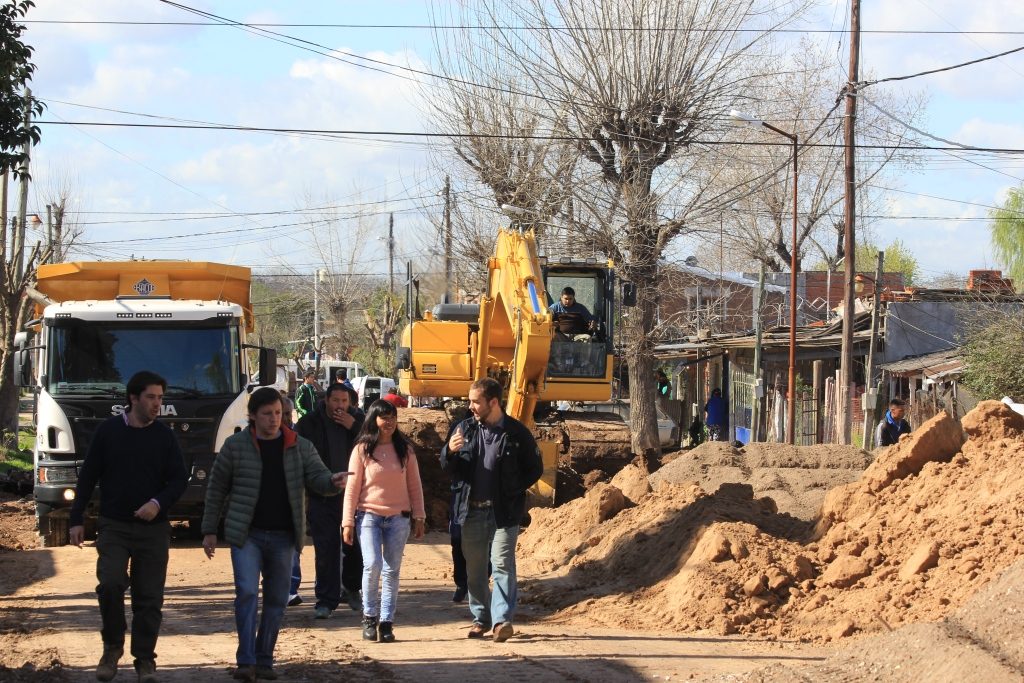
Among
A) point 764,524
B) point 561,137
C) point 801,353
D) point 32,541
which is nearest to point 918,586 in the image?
point 764,524

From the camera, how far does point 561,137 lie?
26.7 metres

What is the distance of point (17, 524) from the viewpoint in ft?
56.4

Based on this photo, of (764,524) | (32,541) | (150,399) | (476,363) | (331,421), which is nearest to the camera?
(150,399)

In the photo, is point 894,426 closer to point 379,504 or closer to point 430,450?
point 430,450

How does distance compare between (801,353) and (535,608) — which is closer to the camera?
(535,608)

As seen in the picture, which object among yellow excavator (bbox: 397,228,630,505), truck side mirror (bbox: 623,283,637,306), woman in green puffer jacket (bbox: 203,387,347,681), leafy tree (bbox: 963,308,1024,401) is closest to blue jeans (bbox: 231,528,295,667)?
woman in green puffer jacket (bbox: 203,387,347,681)

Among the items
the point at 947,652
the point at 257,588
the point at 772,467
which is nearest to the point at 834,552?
the point at 947,652

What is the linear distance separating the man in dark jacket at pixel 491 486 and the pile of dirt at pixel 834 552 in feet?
4.93

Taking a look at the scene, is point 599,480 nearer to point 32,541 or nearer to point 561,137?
point 32,541

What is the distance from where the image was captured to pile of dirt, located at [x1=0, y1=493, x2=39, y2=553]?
Answer: 15156mm

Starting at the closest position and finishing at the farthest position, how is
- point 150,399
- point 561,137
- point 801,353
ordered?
point 150,399 → point 561,137 → point 801,353

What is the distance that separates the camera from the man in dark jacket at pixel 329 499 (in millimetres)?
10234

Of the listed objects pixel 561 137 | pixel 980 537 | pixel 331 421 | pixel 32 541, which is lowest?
pixel 32 541

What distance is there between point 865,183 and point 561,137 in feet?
70.9
